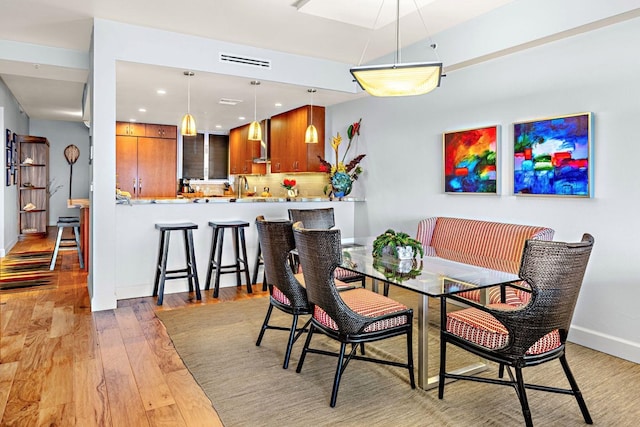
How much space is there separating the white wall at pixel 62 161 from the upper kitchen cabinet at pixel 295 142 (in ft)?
18.9

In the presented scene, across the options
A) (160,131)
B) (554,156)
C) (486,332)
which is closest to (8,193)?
(160,131)

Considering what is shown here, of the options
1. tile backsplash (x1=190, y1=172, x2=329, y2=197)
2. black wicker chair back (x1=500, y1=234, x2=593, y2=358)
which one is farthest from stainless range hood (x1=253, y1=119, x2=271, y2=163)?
black wicker chair back (x1=500, y1=234, x2=593, y2=358)

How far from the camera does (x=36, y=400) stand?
2412 millimetres

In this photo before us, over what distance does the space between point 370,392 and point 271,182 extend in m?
6.55

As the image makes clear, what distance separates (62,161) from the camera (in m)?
10.5

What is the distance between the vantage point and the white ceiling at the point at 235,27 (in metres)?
3.55

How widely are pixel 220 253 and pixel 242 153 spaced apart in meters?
4.90

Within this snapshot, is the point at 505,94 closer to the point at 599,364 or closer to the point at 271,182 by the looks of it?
the point at 599,364

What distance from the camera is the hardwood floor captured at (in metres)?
2.29

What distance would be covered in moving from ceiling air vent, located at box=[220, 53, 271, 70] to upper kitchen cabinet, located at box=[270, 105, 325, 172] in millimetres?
1882

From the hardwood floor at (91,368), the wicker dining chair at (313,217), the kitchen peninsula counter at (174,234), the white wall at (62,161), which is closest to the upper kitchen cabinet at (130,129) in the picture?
the white wall at (62,161)

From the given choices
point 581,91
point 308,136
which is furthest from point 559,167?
point 308,136

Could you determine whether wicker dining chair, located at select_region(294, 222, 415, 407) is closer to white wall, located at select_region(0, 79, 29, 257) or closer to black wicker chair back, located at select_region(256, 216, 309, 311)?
black wicker chair back, located at select_region(256, 216, 309, 311)

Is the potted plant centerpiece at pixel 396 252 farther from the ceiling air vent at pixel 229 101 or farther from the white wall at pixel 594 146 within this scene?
the ceiling air vent at pixel 229 101
